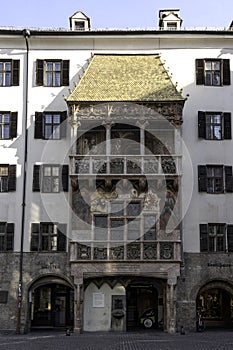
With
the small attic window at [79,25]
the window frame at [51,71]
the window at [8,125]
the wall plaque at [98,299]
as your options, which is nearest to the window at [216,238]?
the wall plaque at [98,299]

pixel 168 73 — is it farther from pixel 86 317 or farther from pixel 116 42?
pixel 86 317

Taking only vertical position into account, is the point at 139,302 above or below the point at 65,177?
below

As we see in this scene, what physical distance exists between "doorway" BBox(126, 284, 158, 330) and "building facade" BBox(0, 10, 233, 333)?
2.3 inches

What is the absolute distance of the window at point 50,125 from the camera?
98.0 feet

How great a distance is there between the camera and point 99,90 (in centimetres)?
2897

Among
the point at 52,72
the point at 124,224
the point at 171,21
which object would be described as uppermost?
the point at 171,21

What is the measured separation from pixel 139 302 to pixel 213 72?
44.6ft

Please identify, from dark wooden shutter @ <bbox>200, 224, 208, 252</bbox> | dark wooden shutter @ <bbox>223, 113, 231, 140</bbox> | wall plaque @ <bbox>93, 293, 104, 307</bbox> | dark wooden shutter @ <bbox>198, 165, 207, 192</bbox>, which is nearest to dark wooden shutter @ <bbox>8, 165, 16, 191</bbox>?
wall plaque @ <bbox>93, 293, 104, 307</bbox>

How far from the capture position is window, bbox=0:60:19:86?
100 feet

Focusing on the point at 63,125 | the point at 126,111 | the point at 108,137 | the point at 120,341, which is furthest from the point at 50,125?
the point at 120,341

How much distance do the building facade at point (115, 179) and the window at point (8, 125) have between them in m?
0.06

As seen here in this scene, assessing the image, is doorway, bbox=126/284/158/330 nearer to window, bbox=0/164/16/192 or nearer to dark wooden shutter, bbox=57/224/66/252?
dark wooden shutter, bbox=57/224/66/252

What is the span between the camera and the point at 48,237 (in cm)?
2894

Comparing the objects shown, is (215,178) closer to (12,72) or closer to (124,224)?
(124,224)
